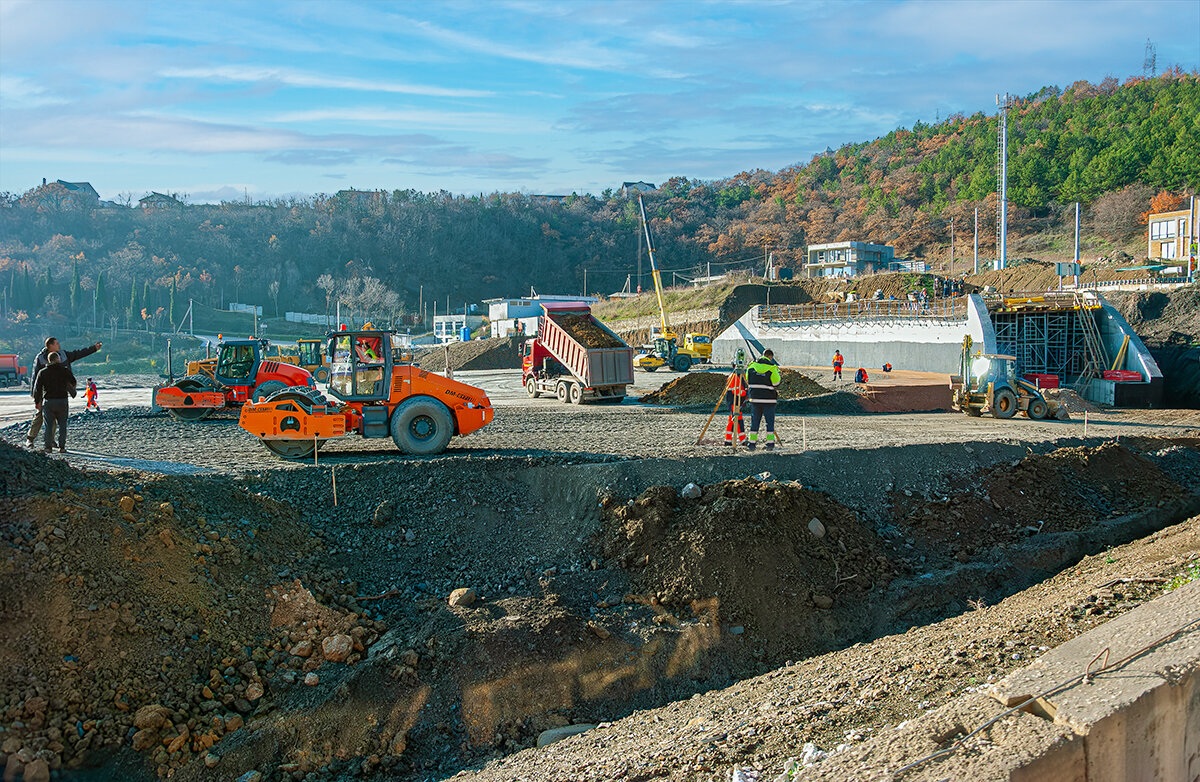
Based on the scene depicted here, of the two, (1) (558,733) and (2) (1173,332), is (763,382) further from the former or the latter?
(2) (1173,332)

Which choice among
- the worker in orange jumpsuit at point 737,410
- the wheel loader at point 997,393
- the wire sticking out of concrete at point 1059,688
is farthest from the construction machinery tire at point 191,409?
the wheel loader at point 997,393

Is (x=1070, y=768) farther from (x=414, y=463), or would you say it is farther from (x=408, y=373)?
(x=408, y=373)

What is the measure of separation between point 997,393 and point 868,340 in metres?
15.6

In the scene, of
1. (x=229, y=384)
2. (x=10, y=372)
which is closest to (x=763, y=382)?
(x=229, y=384)

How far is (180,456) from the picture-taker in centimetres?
1196

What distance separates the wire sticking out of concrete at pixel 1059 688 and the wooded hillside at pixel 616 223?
224 feet

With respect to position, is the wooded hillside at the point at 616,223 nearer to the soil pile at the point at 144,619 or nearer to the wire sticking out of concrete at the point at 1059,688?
the soil pile at the point at 144,619

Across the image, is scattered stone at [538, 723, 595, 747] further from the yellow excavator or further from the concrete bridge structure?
the yellow excavator

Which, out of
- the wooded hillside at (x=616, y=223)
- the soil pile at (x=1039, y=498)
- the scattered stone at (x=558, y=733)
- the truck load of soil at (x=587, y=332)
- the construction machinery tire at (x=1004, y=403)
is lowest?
the scattered stone at (x=558, y=733)

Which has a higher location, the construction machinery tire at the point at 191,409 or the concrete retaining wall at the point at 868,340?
the concrete retaining wall at the point at 868,340

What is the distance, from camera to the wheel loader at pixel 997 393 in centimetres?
1877

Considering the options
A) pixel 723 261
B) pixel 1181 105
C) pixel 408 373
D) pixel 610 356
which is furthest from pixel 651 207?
pixel 408 373

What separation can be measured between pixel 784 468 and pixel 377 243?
100357mm

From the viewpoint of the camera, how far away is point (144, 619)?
6383mm
